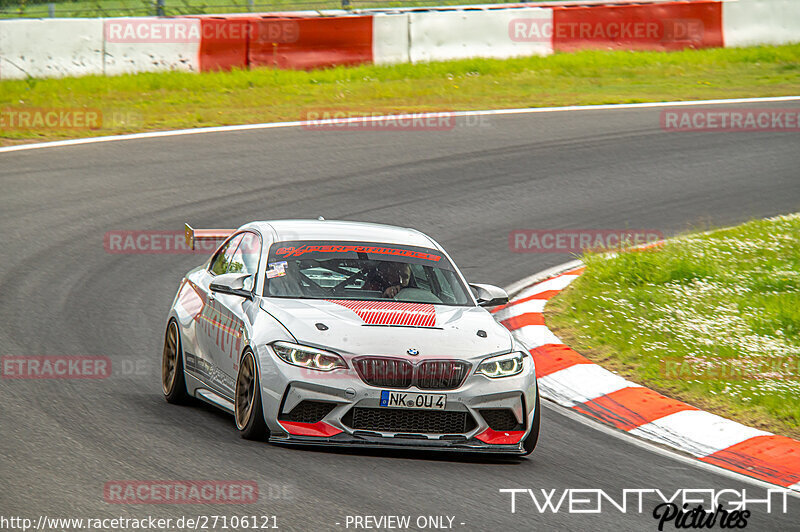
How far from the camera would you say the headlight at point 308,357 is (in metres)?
6.50

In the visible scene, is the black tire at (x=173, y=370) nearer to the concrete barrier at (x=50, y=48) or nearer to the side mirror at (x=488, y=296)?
the side mirror at (x=488, y=296)

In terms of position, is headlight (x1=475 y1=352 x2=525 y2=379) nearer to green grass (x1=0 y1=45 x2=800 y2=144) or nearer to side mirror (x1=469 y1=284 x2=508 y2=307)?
side mirror (x1=469 y1=284 x2=508 y2=307)

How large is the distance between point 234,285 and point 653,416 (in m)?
2.98

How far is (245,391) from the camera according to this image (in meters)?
6.86

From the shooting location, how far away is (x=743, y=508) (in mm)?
6137

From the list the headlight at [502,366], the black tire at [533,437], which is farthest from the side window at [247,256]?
Result: the black tire at [533,437]

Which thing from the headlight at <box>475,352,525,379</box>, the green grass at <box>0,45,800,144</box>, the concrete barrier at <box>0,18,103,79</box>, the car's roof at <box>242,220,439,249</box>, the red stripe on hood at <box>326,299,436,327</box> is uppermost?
the concrete barrier at <box>0,18,103,79</box>

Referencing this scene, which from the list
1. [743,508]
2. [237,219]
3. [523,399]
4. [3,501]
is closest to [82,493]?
[3,501]

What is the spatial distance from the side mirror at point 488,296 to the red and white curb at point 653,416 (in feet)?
3.40

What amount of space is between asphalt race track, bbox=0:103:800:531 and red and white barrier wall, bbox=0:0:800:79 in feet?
11.6

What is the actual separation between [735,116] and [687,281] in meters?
9.16

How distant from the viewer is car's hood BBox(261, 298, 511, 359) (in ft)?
21.6

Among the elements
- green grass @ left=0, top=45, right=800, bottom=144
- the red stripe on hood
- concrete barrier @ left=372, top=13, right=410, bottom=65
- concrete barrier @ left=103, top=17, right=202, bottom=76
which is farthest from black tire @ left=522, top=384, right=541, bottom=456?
concrete barrier @ left=372, top=13, right=410, bottom=65

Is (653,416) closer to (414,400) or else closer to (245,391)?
(414,400)
